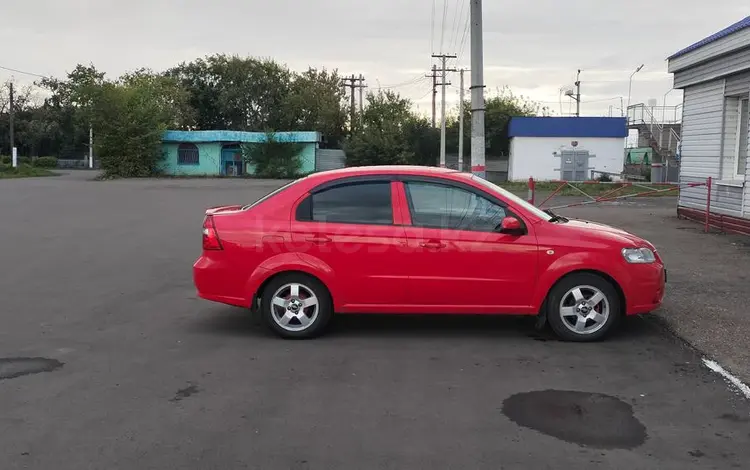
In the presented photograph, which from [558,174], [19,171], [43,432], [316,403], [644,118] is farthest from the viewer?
[19,171]

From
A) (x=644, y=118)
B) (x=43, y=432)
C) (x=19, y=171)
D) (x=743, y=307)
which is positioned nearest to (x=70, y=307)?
(x=43, y=432)

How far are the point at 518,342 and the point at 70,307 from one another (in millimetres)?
5256

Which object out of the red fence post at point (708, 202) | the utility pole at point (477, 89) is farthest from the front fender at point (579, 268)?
the red fence post at point (708, 202)

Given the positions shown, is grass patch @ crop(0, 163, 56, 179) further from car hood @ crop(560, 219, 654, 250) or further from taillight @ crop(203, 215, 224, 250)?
car hood @ crop(560, 219, 654, 250)

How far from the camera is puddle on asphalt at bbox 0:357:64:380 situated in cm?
585

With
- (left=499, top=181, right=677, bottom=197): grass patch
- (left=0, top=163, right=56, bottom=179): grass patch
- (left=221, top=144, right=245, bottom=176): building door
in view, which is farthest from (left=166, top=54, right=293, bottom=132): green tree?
(left=499, top=181, right=677, bottom=197): grass patch

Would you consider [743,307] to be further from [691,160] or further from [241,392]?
[691,160]

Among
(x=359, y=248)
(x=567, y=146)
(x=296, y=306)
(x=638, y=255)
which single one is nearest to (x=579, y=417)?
(x=638, y=255)

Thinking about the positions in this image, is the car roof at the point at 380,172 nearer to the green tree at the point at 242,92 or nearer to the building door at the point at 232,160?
the building door at the point at 232,160

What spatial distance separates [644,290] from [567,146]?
42.2 meters

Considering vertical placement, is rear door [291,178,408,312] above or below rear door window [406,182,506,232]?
below

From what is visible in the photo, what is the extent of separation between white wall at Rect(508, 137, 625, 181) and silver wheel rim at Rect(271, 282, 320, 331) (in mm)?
41940

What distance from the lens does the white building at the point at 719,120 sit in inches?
561

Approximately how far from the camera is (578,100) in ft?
241
